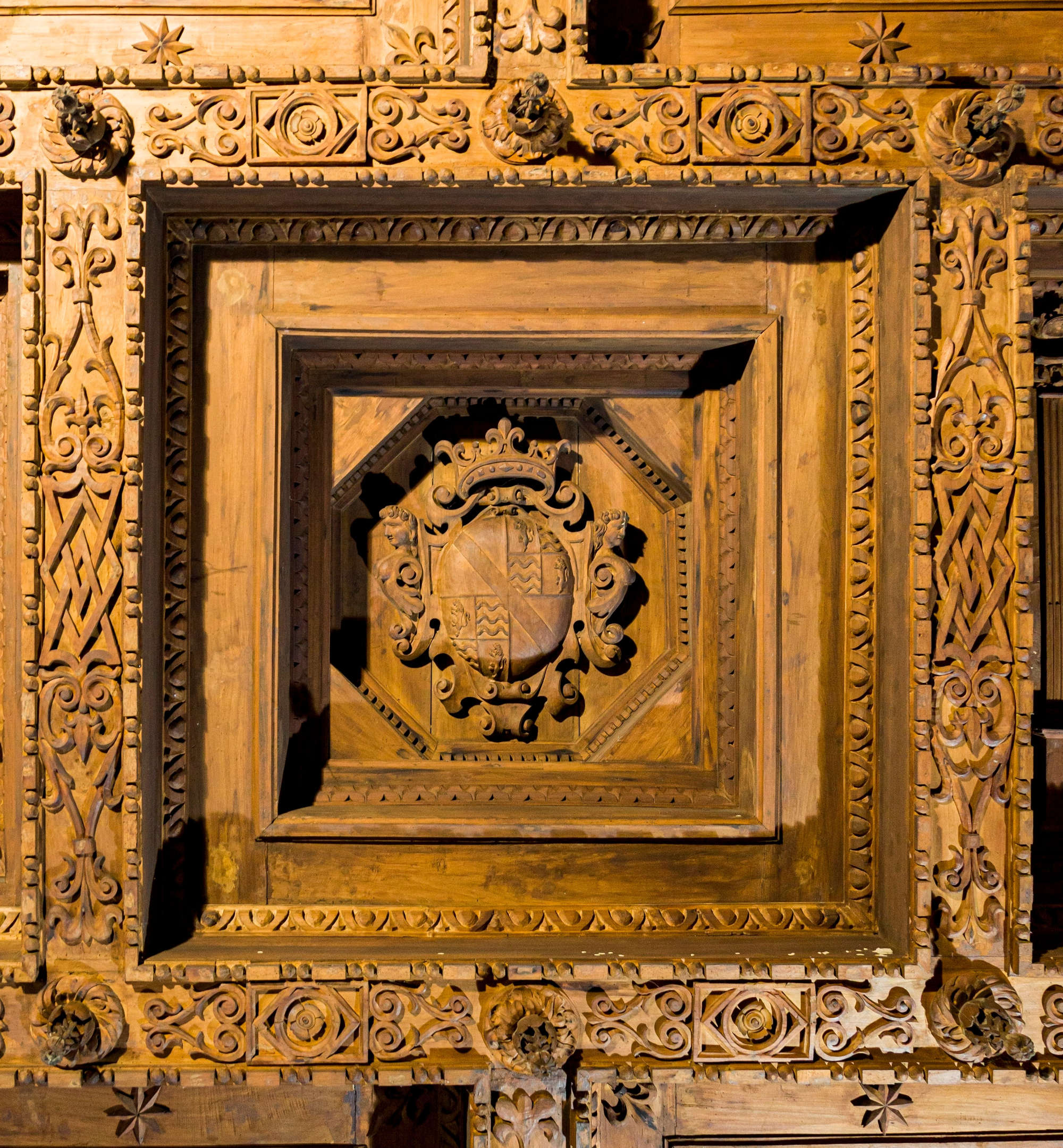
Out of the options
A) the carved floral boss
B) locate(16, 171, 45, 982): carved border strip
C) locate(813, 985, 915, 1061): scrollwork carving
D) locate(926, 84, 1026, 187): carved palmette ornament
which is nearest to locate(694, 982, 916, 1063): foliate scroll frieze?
locate(813, 985, 915, 1061): scrollwork carving

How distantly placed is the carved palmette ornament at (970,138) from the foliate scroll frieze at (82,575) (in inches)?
74.2

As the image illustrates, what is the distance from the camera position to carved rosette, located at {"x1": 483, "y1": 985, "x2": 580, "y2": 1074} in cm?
166

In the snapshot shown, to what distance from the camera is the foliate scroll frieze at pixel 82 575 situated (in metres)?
1.73

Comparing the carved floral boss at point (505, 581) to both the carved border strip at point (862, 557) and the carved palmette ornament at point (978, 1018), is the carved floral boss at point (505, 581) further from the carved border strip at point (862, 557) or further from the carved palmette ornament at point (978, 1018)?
the carved palmette ornament at point (978, 1018)

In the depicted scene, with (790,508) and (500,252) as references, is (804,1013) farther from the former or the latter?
(500,252)

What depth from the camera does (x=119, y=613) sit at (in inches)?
68.6

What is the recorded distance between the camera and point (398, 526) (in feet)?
6.56

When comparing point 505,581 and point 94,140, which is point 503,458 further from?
point 94,140

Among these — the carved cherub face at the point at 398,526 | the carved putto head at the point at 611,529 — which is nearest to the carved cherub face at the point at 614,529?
the carved putto head at the point at 611,529

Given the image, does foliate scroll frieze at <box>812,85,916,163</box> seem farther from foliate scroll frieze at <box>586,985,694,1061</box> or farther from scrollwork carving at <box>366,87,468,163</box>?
foliate scroll frieze at <box>586,985,694,1061</box>

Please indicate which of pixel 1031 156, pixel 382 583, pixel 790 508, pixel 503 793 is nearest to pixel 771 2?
pixel 1031 156

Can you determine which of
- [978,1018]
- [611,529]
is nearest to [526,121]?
[611,529]

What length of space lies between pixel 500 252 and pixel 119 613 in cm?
125

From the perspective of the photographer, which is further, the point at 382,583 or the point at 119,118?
the point at 382,583
